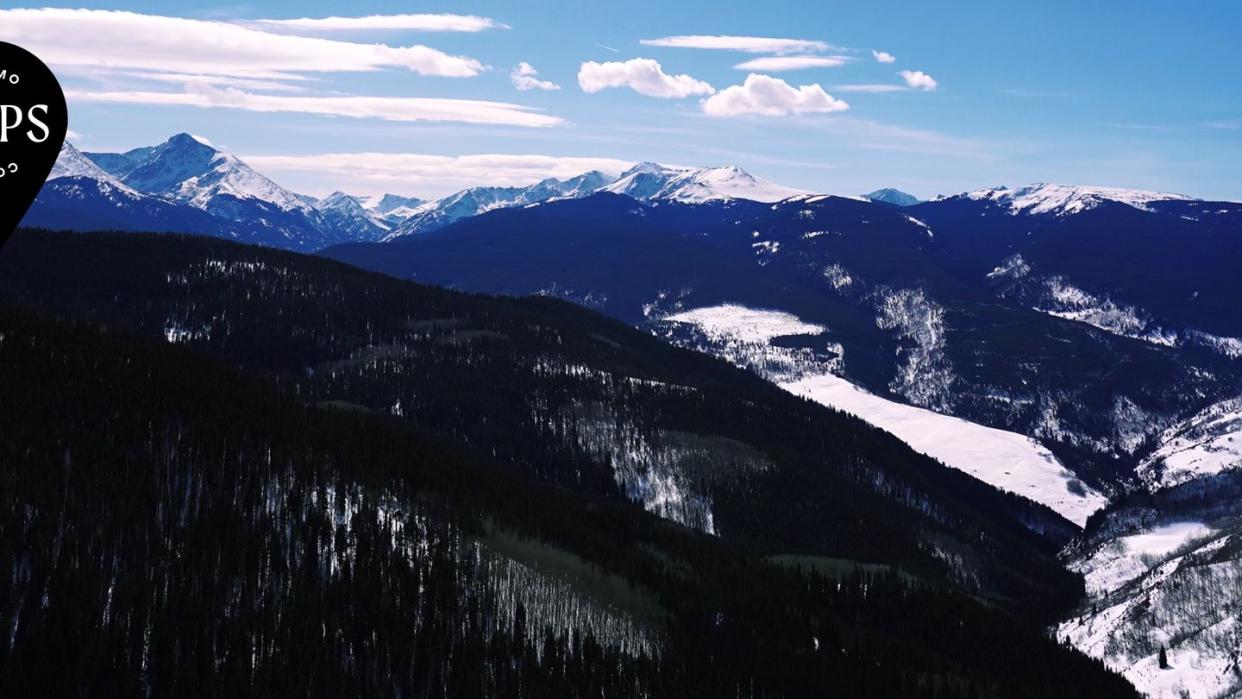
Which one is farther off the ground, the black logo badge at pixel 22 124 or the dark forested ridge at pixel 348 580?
the black logo badge at pixel 22 124

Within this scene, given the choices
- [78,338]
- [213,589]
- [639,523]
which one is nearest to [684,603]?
[639,523]

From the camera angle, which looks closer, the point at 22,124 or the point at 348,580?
the point at 22,124

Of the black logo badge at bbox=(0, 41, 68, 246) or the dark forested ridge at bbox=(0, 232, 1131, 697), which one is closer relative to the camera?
the black logo badge at bbox=(0, 41, 68, 246)

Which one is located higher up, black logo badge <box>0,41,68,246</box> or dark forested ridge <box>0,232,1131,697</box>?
black logo badge <box>0,41,68,246</box>

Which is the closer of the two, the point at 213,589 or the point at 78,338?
the point at 213,589

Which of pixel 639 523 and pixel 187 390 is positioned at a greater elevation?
pixel 187 390

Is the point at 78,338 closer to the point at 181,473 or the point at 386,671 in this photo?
the point at 181,473

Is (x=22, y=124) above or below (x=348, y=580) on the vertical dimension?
above

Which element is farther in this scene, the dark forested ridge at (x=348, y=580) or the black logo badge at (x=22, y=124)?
the dark forested ridge at (x=348, y=580)
